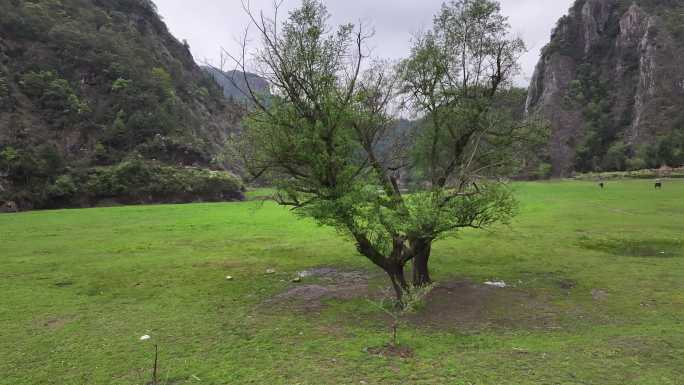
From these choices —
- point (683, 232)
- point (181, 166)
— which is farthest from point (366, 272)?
point (181, 166)

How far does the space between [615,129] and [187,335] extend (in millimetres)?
160047

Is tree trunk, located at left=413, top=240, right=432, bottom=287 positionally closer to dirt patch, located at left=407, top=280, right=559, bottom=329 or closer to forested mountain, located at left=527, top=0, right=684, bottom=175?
dirt patch, located at left=407, top=280, right=559, bottom=329

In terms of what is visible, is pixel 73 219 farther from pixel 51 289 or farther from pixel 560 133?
pixel 560 133

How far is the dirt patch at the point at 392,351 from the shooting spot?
8812 millimetres

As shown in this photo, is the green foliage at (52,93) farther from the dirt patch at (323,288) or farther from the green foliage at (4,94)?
the dirt patch at (323,288)

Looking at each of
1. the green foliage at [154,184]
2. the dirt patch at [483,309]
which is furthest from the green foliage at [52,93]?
the dirt patch at [483,309]

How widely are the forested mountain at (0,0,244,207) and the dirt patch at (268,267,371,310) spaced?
53058mm

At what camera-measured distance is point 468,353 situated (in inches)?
350

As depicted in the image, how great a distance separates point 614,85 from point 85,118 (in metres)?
165

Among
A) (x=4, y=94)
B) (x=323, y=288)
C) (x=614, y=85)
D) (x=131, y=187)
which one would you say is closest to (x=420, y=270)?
(x=323, y=288)

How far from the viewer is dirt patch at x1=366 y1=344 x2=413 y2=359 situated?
8.81 metres

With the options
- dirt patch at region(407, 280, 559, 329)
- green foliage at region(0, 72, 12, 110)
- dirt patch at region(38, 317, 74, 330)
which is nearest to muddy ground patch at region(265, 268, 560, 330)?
dirt patch at region(407, 280, 559, 329)

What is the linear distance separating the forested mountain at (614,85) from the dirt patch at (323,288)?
109m

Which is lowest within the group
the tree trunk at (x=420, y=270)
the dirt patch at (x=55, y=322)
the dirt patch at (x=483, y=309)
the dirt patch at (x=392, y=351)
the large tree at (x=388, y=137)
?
the dirt patch at (x=483, y=309)
